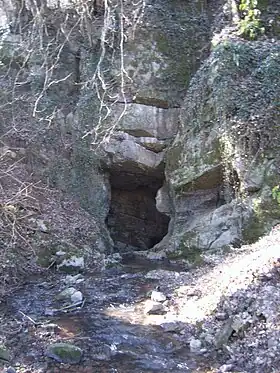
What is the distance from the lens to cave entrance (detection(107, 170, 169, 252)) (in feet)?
41.8

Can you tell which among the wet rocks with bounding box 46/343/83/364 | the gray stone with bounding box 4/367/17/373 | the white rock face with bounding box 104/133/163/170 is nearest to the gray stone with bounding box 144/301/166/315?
the wet rocks with bounding box 46/343/83/364

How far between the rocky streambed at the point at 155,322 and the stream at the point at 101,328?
0.01 metres

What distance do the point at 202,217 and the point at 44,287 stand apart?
363 centimetres

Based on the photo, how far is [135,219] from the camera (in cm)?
1298

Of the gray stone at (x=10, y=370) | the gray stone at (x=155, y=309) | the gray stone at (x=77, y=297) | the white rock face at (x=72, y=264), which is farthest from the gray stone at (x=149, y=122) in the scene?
the gray stone at (x=10, y=370)

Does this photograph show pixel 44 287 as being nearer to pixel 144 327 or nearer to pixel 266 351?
pixel 144 327

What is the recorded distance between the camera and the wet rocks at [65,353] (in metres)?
4.57

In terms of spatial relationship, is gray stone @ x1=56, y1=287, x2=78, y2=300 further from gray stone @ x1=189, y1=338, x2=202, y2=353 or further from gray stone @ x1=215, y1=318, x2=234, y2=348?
gray stone @ x1=215, y1=318, x2=234, y2=348

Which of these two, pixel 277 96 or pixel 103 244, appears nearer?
pixel 277 96

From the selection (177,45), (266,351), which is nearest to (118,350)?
(266,351)

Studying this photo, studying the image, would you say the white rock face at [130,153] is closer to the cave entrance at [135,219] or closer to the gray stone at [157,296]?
the cave entrance at [135,219]

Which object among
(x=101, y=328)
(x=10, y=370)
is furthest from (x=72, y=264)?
(x=10, y=370)

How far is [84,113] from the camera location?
37.2 ft

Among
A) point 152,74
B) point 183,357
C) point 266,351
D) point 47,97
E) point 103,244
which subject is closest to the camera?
point 266,351
